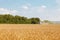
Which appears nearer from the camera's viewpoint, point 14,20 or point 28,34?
point 28,34

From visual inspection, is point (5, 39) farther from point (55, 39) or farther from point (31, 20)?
point (31, 20)

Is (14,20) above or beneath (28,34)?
above

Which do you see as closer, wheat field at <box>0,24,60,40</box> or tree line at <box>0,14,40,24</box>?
wheat field at <box>0,24,60,40</box>

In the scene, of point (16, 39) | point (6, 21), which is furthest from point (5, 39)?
point (6, 21)

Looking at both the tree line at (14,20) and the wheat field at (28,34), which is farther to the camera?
the tree line at (14,20)

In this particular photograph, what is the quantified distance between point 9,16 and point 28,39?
59.5 meters

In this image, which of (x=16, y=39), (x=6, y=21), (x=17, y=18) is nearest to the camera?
(x=16, y=39)

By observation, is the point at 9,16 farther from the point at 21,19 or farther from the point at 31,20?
A: the point at 31,20

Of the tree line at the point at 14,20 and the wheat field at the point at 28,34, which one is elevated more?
the tree line at the point at 14,20

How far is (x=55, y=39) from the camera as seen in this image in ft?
27.1

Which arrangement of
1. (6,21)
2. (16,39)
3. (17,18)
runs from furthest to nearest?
(17,18), (6,21), (16,39)

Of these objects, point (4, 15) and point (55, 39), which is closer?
point (55, 39)

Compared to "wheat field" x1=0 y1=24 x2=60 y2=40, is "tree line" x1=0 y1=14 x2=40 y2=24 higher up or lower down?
higher up

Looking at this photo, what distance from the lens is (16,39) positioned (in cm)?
779
